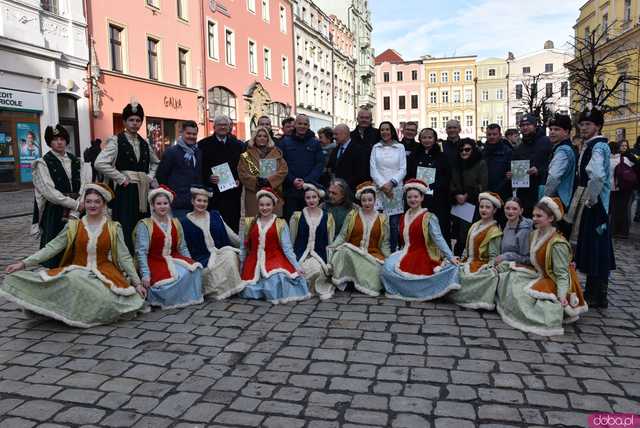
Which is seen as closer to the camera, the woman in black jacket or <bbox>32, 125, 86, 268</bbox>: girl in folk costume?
<bbox>32, 125, 86, 268</bbox>: girl in folk costume

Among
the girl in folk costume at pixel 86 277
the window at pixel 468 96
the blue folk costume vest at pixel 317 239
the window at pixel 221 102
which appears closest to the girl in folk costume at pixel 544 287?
the blue folk costume vest at pixel 317 239

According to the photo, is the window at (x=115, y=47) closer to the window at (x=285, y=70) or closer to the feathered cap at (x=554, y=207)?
the window at (x=285, y=70)

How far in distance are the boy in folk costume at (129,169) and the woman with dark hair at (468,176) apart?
3.74 metres

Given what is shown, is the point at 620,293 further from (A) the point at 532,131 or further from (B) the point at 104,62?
(B) the point at 104,62

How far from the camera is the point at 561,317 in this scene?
15.0 feet

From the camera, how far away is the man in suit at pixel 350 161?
23.0 feet

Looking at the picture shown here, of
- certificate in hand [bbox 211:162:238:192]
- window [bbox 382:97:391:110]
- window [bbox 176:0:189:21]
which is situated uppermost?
window [bbox 382:97:391:110]

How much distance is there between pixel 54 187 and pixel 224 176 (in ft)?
6.23

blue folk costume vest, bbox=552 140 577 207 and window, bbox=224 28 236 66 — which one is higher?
window, bbox=224 28 236 66

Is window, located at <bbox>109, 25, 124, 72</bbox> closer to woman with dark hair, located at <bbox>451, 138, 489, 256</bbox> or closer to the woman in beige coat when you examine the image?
the woman in beige coat

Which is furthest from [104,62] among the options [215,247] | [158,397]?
[158,397]

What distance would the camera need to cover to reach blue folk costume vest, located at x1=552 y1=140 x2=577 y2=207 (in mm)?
5418

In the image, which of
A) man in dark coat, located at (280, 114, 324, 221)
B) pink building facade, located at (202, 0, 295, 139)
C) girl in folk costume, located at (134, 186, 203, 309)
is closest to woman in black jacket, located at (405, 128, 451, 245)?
man in dark coat, located at (280, 114, 324, 221)

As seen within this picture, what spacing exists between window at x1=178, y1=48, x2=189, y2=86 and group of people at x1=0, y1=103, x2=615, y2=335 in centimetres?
1805
